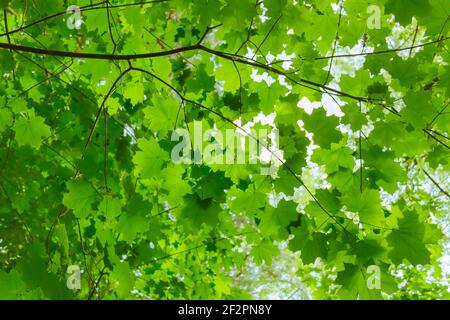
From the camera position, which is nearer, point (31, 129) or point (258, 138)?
point (258, 138)

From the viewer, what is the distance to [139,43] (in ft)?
7.89

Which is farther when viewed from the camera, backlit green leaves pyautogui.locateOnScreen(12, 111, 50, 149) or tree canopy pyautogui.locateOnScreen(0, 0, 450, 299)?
backlit green leaves pyautogui.locateOnScreen(12, 111, 50, 149)

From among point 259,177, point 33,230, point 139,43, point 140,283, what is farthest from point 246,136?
point 140,283

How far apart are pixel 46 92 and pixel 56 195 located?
655mm

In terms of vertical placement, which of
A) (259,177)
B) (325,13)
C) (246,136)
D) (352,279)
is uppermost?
(325,13)

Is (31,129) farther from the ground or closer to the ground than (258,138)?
farther from the ground

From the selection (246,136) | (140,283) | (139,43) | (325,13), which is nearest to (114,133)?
(139,43)

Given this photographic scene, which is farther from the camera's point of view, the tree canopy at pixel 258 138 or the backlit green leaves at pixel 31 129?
the backlit green leaves at pixel 31 129

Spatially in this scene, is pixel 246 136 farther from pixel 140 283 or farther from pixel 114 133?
pixel 140 283

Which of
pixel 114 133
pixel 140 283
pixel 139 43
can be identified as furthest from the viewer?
pixel 140 283

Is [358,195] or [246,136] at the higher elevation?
[246,136]

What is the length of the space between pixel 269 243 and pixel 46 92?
1644 mm
